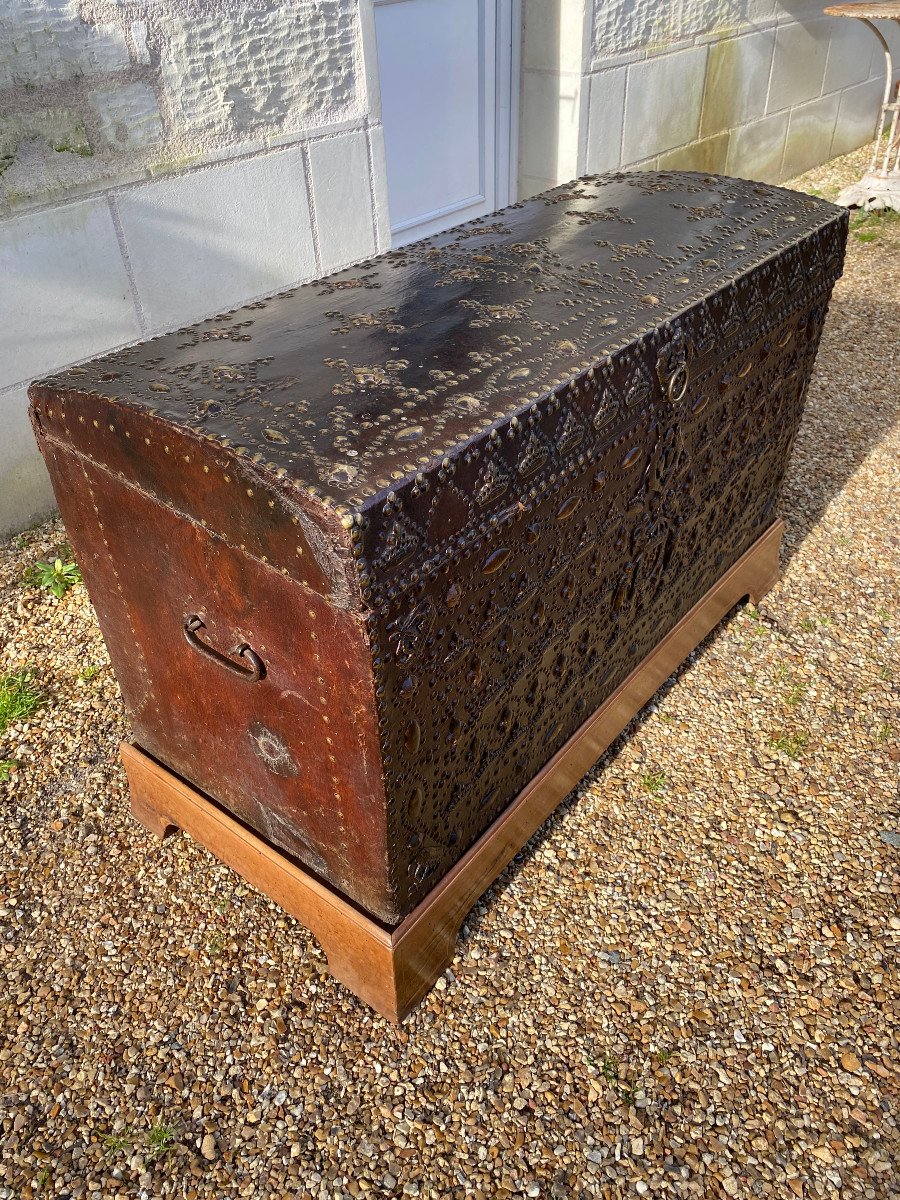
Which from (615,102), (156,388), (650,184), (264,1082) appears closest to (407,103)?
(615,102)

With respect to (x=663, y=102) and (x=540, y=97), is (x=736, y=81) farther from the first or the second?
(x=540, y=97)

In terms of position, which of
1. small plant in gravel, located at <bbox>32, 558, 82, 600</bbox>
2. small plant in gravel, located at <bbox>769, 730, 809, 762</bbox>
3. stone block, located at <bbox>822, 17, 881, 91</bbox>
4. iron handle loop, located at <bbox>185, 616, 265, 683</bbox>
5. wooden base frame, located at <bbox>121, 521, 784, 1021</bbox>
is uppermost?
iron handle loop, located at <bbox>185, 616, 265, 683</bbox>

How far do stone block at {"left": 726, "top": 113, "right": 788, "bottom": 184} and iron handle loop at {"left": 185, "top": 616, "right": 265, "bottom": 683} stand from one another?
5692mm

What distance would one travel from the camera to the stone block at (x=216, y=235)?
2961mm

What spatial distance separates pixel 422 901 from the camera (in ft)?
5.26

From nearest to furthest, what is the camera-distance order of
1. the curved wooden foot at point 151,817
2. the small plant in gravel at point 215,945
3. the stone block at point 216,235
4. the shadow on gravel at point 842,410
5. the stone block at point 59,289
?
the small plant in gravel at point 215,945
the curved wooden foot at point 151,817
the stone block at point 59,289
the stone block at point 216,235
the shadow on gravel at point 842,410

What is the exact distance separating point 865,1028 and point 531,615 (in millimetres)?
1032

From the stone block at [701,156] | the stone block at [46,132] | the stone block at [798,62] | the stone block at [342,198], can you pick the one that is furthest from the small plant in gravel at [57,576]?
the stone block at [798,62]

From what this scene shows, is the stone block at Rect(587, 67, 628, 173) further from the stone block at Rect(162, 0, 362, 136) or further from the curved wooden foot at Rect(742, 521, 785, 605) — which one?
the curved wooden foot at Rect(742, 521, 785, 605)

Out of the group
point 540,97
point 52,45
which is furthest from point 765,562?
point 540,97

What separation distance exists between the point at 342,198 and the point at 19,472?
5.38 feet

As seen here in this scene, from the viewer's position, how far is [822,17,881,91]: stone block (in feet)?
20.9

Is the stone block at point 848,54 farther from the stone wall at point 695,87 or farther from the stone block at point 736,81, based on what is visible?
the stone block at point 736,81

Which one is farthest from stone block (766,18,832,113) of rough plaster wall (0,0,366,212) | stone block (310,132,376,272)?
rough plaster wall (0,0,366,212)
